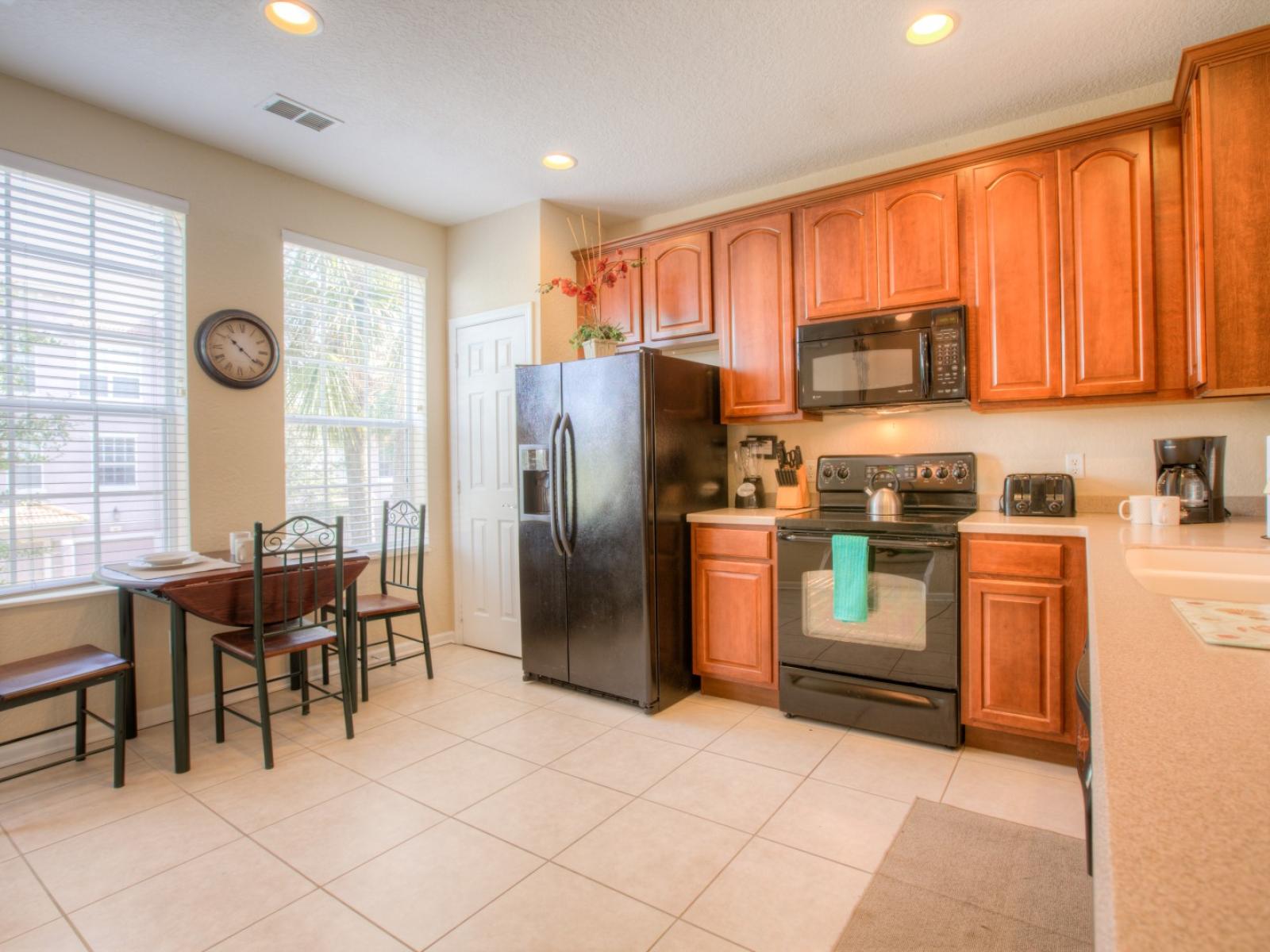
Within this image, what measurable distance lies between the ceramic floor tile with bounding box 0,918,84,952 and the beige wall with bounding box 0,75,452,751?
1328mm

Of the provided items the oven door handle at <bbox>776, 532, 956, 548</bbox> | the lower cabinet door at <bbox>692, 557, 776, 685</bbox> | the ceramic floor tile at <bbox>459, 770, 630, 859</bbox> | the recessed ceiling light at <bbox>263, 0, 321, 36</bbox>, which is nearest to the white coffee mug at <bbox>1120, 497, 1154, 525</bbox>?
the oven door handle at <bbox>776, 532, 956, 548</bbox>

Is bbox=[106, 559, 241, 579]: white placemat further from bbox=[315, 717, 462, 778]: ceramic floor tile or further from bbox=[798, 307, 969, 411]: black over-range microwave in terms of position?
bbox=[798, 307, 969, 411]: black over-range microwave

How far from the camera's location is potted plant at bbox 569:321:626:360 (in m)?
3.57

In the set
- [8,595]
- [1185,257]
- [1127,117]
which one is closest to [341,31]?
[8,595]

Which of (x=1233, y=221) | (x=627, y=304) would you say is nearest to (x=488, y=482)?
(x=627, y=304)

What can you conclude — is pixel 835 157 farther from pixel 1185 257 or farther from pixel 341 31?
pixel 341 31

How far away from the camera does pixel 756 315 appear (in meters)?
3.40

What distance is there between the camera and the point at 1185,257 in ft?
8.14

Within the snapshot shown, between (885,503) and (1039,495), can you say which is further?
(885,503)

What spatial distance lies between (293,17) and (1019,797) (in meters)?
3.65

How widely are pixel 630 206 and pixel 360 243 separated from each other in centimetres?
160

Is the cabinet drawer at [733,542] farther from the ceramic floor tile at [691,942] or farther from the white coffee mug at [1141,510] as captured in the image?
the ceramic floor tile at [691,942]

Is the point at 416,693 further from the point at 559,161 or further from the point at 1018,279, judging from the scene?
the point at 1018,279

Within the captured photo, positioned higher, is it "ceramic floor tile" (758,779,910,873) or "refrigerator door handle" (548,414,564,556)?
"refrigerator door handle" (548,414,564,556)
